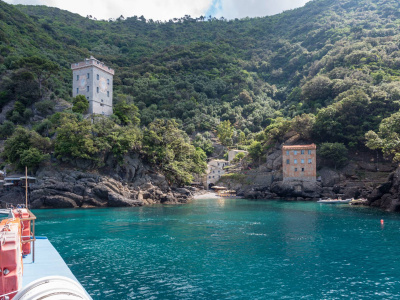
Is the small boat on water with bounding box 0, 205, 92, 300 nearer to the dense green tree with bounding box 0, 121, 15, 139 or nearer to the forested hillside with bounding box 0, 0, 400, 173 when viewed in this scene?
the dense green tree with bounding box 0, 121, 15, 139

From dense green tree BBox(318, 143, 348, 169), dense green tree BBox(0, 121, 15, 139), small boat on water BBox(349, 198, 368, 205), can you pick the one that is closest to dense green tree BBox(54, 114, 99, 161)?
dense green tree BBox(0, 121, 15, 139)

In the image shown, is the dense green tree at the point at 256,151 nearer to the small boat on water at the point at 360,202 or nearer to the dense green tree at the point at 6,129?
the small boat on water at the point at 360,202

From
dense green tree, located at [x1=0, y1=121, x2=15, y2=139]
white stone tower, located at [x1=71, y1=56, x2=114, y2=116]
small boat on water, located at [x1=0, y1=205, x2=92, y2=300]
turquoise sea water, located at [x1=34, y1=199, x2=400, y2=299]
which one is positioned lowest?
turquoise sea water, located at [x1=34, y1=199, x2=400, y2=299]

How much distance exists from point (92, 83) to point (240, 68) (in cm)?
9012

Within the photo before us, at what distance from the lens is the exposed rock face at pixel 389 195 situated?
41031 millimetres

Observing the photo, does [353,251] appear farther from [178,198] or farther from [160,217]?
[178,198]

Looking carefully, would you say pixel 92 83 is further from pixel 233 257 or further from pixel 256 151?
pixel 233 257

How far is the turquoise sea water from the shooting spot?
571 inches

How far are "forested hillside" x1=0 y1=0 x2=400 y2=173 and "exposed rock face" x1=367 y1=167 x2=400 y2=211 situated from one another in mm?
7715

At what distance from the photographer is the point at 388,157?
6112cm

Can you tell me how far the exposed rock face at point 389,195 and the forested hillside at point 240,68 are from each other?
771cm

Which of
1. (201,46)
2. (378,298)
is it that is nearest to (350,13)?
(201,46)

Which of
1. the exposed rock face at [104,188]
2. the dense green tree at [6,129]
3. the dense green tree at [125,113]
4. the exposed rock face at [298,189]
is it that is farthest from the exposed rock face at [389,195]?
the dense green tree at [6,129]

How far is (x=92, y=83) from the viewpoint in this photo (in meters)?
62.5
